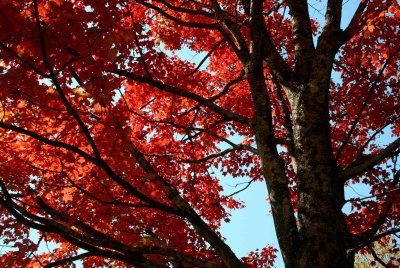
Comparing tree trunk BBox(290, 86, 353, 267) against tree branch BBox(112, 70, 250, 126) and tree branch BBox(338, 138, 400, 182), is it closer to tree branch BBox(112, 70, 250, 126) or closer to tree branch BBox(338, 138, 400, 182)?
tree branch BBox(338, 138, 400, 182)

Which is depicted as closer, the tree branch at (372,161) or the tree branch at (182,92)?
the tree branch at (372,161)

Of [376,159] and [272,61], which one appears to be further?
[272,61]

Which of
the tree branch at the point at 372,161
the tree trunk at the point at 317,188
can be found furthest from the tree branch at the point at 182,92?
the tree branch at the point at 372,161

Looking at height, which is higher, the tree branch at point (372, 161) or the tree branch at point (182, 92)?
the tree branch at point (182, 92)

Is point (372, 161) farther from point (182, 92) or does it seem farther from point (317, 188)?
point (182, 92)

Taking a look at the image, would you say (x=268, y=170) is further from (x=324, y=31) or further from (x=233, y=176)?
(x=233, y=176)

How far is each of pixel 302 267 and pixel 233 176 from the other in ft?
24.5

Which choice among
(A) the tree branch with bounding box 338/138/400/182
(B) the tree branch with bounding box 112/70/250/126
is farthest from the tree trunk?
(B) the tree branch with bounding box 112/70/250/126

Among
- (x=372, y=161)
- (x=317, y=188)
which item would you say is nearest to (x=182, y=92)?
(x=317, y=188)

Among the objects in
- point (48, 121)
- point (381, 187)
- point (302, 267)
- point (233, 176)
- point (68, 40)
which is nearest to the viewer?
point (302, 267)

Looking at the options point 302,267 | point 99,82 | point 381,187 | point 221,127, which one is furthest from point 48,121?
point 381,187

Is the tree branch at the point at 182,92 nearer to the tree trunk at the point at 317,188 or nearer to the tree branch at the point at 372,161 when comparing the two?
the tree trunk at the point at 317,188

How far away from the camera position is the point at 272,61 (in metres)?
5.20

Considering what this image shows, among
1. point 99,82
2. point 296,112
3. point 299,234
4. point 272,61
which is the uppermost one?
point 272,61
